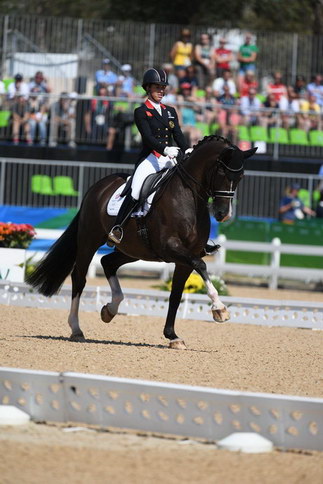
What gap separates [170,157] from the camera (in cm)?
1054

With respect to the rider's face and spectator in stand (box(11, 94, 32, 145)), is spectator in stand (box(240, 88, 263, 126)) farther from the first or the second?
the rider's face

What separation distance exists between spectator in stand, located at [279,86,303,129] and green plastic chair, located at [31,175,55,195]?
590 cm

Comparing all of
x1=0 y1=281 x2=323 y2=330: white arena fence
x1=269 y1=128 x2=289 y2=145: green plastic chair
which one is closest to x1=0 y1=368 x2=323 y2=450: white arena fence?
x1=0 y1=281 x2=323 y2=330: white arena fence

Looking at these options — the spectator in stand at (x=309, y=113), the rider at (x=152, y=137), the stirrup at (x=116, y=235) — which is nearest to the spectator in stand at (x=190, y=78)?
the spectator in stand at (x=309, y=113)

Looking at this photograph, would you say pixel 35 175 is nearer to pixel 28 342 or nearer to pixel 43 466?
pixel 28 342

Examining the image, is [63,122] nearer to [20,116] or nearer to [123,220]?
[20,116]

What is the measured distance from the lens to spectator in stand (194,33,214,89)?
26.1m

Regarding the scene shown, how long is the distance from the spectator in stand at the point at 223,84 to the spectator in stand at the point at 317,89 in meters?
2.03

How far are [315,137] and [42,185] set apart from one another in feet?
22.5

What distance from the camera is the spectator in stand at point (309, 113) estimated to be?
24281 millimetres

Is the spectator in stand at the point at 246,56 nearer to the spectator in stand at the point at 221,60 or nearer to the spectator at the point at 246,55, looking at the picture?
the spectator at the point at 246,55

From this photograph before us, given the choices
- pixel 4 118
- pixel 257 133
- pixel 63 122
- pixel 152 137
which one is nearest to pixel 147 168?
pixel 152 137

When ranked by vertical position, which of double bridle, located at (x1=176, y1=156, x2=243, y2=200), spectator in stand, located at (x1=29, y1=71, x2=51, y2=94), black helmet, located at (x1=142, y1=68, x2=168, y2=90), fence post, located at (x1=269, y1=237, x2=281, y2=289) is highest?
spectator in stand, located at (x1=29, y1=71, x2=51, y2=94)

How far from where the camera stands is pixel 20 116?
24.2 metres
